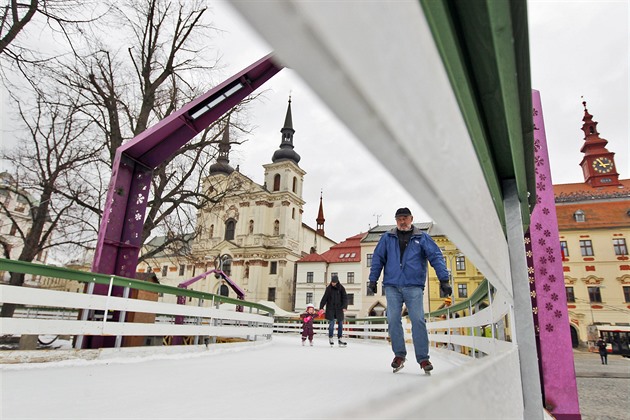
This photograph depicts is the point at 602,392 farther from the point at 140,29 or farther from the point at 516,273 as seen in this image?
the point at 140,29

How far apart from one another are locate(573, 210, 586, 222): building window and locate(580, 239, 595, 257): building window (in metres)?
2.00

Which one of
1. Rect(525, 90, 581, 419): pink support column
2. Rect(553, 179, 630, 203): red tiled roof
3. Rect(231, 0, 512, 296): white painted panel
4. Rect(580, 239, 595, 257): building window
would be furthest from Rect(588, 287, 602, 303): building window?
Rect(231, 0, 512, 296): white painted panel

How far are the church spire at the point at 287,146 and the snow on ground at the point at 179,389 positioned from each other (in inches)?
1600

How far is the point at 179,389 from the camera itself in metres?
2.68

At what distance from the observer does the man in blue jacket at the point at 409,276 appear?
359cm

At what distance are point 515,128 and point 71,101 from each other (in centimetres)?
1161

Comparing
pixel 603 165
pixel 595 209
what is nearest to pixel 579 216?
pixel 595 209

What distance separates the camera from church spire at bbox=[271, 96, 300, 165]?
44062 millimetres

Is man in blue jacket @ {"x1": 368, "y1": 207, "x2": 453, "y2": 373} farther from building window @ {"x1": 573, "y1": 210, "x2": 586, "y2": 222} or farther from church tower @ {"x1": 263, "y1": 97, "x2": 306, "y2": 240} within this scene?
church tower @ {"x1": 263, "y1": 97, "x2": 306, "y2": 240}

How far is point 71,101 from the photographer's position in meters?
9.87

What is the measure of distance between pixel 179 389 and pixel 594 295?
33.7 metres

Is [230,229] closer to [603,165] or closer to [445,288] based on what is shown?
[445,288]

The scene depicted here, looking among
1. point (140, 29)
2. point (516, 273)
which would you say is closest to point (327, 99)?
point (516, 273)

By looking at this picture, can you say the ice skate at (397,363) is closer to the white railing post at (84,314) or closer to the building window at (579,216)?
the white railing post at (84,314)
